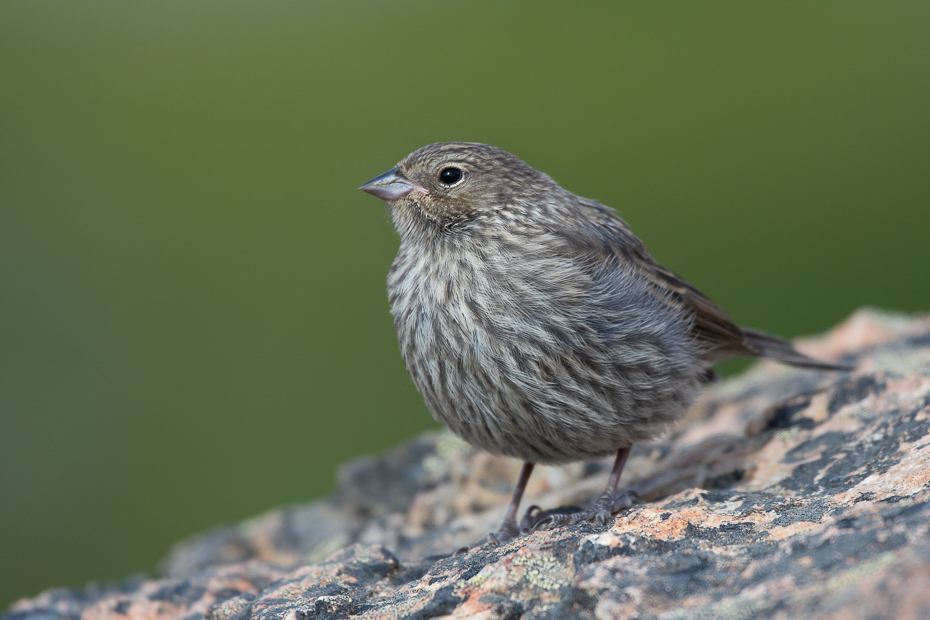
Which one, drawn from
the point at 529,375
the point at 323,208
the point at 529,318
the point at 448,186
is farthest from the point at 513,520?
the point at 323,208

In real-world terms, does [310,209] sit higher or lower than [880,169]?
higher

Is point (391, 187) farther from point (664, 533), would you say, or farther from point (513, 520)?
point (664, 533)

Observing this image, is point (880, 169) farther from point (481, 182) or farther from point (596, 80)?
point (481, 182)

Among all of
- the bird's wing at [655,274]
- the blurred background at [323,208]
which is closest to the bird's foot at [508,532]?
the bird's wing at [655,274]

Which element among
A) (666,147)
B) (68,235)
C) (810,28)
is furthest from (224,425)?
(810,28)

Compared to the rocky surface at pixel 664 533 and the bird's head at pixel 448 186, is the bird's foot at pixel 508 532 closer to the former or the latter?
the rocky surface at pixel 664 533
